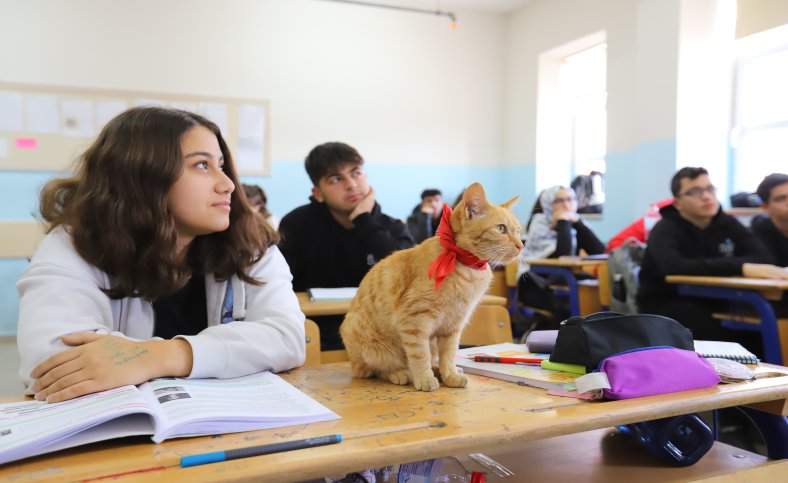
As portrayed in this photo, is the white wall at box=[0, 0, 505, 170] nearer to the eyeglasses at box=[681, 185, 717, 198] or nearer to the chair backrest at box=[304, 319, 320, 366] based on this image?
the eyeglasses at box=[681, 185, 717, 198]

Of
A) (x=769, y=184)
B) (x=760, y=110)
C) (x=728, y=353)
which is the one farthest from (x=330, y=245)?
(x=760, y=110)

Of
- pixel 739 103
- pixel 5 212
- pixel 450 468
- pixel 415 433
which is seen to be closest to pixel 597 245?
Answer: pixel 739 103

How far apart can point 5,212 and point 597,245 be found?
5.32 m

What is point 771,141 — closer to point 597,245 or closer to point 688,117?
point 688,117

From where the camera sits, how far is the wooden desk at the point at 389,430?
0.58 metres

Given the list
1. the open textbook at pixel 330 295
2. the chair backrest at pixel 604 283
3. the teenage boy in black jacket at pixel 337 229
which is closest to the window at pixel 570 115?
the chair backrest at pixel 604 283

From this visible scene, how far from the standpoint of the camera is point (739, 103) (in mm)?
4766

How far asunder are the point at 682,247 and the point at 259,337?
2832 millimetres

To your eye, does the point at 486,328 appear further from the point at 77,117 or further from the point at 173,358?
the point at 77,117

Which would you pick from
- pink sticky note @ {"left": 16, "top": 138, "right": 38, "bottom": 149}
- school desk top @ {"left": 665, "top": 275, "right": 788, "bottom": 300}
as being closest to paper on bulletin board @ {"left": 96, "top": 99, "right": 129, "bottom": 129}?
pink sticky note @ {"left": 16, "top": 138, "right": 38, "bottom": 149}

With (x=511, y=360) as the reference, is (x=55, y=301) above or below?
above

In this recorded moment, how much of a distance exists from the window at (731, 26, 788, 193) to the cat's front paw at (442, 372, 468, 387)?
14.3 feet

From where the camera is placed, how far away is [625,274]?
3.49 meters

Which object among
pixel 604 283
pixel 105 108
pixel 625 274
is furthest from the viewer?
pixel 105 108
